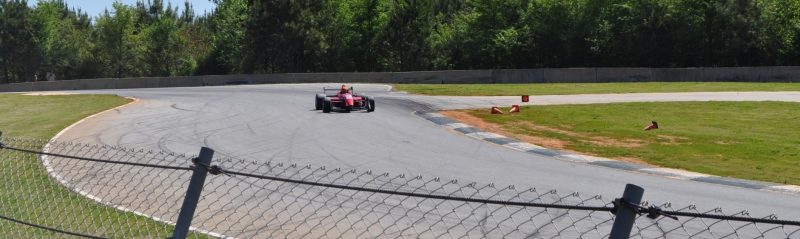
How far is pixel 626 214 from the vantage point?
10.7 ft

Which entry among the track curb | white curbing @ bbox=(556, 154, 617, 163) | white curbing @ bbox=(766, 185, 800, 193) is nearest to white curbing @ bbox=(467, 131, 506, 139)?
the track curb

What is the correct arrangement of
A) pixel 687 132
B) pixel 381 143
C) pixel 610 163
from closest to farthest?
pixel 610 163 < pixel 381 143 < pixel 687 132

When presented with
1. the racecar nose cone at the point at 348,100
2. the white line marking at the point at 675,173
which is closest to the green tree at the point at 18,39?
the racecar nose cone at the point at 348,100

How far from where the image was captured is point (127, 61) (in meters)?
106

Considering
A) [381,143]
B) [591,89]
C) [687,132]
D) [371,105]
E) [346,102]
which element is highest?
[346,102]

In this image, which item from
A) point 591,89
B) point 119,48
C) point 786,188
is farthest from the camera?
point 119,48

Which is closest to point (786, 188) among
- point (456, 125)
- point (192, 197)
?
point (192, 197)

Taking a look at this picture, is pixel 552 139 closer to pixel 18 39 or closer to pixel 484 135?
pixel 484 135

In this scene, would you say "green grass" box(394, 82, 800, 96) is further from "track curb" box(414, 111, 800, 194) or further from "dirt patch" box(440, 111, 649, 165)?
"track curb" box(414, 111, 800, 194)

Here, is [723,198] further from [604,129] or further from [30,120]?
[30,120]

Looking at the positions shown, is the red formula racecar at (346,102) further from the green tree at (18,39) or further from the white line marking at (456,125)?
the green tree at (18,39)

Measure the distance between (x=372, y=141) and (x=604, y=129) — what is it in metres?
6.95

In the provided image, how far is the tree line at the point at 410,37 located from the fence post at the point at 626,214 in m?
63.1

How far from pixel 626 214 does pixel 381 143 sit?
16789 mm
